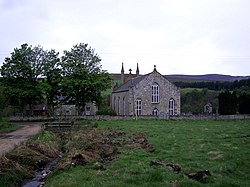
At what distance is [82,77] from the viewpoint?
5662cm

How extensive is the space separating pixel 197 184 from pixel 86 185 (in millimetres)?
3786

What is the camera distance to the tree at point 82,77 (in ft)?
182

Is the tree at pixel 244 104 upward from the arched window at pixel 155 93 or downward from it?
downward

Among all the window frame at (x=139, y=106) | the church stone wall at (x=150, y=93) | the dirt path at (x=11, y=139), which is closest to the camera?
the dirt path at (x=11, y=139)

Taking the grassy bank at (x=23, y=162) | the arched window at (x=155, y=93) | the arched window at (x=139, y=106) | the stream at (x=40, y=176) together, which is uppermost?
the arched window at (x=155, y=93)

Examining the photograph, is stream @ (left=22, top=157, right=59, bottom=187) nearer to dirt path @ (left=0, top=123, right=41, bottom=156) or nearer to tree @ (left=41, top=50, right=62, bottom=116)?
dirt path @ (left=0, top=123, right=41, bottom=156)

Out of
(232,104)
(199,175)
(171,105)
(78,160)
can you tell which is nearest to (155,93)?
(171,105)

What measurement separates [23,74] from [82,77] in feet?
33.0

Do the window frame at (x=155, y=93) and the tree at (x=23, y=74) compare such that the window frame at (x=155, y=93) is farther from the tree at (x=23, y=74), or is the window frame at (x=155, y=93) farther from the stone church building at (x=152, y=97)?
the tree at (x=23, y=74)

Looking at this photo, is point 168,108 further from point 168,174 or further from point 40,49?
point 168,174

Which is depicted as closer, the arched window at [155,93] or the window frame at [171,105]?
the arched window at [155,93]

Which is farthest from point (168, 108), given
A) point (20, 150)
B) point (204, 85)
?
point (204, 85)

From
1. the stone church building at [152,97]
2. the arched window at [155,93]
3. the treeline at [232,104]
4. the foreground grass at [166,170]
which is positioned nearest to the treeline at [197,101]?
the treeline at [232,104]

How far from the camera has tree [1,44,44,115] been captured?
177 feet
